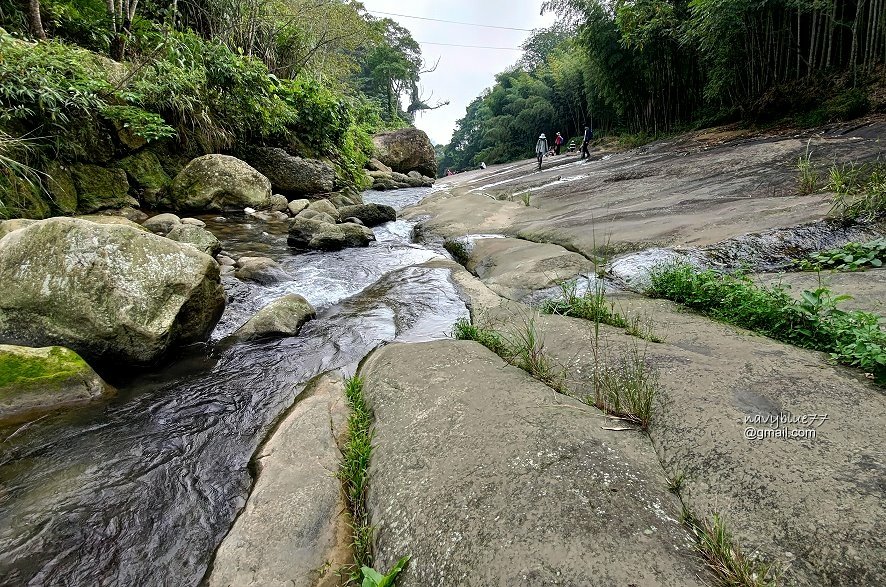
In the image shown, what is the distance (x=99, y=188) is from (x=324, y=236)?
13.1ft

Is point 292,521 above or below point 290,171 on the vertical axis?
below

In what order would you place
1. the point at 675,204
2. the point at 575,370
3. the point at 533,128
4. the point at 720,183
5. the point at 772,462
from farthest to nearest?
1. the point at 533,128
2. the point at 720,183
3. the point at 675,204
4. the point at 575,370
5. the point at 772,462

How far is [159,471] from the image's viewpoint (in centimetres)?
220

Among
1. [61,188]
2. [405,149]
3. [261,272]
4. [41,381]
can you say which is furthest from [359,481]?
[405,149]

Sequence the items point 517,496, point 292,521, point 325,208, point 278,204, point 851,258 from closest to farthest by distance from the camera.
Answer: point 517,496 < point 292,521 < point 851,258 < point 325,208 < point 278,204

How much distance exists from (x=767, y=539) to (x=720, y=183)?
6721mm

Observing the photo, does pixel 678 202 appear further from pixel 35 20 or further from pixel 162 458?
pixel 35 20

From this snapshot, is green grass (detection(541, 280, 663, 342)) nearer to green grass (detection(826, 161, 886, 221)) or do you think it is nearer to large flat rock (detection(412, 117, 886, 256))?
large flat rock (detection(412, 117, 886, 256))

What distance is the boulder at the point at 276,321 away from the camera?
377cm

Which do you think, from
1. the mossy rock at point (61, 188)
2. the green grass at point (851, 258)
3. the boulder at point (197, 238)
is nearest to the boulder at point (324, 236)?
the boulder at point (197, 238)

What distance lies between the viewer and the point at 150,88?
7.52 metres

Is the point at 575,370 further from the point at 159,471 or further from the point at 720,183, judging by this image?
the point at 720,183

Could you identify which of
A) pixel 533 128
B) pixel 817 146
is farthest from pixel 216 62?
pixel 533 128

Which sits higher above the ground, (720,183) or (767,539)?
(720,183)
